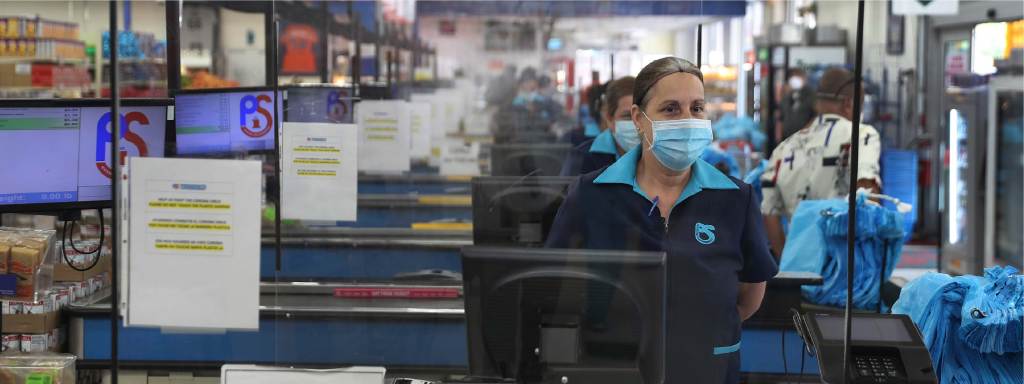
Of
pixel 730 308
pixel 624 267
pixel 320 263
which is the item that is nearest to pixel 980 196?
pixel 320 263

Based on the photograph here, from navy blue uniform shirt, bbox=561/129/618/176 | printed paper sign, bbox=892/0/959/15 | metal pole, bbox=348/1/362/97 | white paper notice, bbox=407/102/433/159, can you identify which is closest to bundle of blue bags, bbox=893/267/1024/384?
navy blue uniform shirt, bbox=561/129/618/176

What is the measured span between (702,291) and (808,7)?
41.8 feet

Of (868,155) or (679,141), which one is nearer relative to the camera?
(679,141)

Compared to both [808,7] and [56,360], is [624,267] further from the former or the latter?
[808,7]

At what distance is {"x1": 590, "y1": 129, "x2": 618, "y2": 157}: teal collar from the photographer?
171 inches

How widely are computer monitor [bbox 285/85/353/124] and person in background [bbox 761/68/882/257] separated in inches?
78.7

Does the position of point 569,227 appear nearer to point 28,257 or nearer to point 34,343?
point 28,257

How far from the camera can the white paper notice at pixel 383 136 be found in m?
6.33

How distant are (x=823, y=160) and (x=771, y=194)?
1.27ft

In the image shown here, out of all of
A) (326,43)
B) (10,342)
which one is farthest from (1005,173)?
(10,342)

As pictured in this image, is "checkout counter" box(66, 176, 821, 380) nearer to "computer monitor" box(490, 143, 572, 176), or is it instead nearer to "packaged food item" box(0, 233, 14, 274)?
"packaged food item" box(0, 233, 14, 274)

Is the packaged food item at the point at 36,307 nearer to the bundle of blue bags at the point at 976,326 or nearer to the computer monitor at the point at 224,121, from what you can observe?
the computer monitor at the point at 224,121

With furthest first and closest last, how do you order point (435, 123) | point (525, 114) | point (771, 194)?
point (525, 114) < point (435, 123) < point (771, 194)

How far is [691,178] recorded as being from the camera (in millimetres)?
3039
